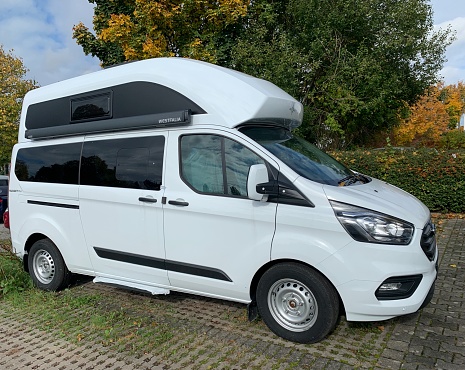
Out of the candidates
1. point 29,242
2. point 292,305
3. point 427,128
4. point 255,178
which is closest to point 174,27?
point 29,242

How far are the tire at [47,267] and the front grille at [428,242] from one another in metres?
4.23

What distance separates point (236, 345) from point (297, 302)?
69 cm

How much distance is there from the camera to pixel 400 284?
3.21m

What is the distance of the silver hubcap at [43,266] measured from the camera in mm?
5223

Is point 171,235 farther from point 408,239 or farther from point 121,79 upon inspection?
point 408,239

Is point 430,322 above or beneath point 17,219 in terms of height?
beneath

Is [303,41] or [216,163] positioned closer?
[216,163]

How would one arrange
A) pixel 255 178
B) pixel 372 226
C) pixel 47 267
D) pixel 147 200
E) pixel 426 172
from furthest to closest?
1. pixel 426 172
2. pixel 47 267
3. pixel 147 200
4. pixel 255 178
5. pixel 372 226

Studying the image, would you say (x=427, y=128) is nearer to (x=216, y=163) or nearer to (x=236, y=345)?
(x=216, y=163)

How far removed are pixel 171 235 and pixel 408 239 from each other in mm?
2206

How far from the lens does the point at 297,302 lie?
3480 mm

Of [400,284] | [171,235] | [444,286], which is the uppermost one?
[171,235]

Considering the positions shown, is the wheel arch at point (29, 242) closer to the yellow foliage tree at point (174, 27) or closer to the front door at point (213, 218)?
the front door at point (213, 218)

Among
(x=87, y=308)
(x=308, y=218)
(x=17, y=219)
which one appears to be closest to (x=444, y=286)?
(x=308, y=218)
